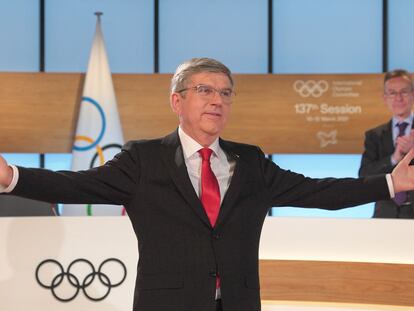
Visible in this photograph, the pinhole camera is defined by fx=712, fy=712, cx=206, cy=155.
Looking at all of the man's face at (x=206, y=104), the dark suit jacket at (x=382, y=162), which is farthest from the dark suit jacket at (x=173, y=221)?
the dark suit jacket at (x=382, y=162)

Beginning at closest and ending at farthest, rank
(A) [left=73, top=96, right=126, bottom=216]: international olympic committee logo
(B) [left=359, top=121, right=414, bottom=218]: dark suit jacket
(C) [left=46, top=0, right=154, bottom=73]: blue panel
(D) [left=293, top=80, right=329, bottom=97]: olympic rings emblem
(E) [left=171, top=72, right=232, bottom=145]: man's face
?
(E) [left=171, top=72, right=232, bottom=145]: man's face
(B) [left=359, top=121, right=414, bottom=218]: dark suit jacket
(A) [left=73, top=96, right=126, bottom=216]: international olympic committee logo
(D) [left=293, top=80, right=329, bottom=97]: olympic rings emblem
(C) [left=46, top=0, right=154, bottom=73]: blue panel

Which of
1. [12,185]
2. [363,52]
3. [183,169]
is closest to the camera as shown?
[12,185]

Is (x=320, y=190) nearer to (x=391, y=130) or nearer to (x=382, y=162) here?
(x=382, y=162)

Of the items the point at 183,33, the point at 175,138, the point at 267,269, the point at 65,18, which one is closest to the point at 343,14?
the point at 183,33

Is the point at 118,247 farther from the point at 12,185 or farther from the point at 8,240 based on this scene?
the point at 12,185

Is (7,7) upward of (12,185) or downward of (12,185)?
upward

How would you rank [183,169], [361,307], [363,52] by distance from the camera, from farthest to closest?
[363,52] < [361,307] < [183,169]

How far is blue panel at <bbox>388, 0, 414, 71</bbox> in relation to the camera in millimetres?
8344

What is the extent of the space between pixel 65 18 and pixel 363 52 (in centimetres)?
354

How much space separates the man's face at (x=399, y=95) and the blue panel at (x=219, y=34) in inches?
157

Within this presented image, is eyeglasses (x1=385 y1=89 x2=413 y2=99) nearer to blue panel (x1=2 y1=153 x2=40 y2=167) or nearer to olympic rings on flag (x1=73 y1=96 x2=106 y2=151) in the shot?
olympic rings on flag (x1=73 y1=96 x2=106 y2=151)

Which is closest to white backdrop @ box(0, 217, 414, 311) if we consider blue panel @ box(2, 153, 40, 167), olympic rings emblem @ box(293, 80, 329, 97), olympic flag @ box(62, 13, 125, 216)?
olympic flag @ box(62, 13, 125, 216)

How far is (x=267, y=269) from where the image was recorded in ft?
11.6

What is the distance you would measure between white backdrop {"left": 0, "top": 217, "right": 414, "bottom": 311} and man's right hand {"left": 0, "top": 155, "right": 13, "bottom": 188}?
1508 millimetres
